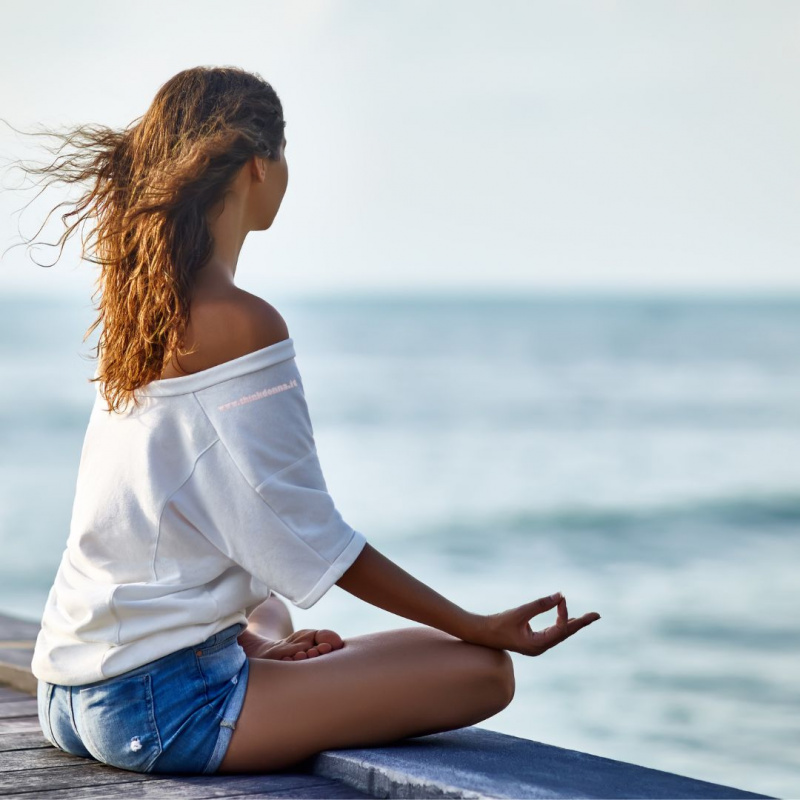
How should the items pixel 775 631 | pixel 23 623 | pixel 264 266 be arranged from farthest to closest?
pixel 264 266
pixel 775 631
pixel 23 623

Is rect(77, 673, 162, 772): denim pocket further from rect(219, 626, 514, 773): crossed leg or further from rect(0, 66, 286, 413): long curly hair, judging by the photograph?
rect(0, 66, 286, 413): long curly hair

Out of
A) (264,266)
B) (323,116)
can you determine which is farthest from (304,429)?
(264,266)

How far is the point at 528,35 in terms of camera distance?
33.1m

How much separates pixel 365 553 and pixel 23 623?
1944 mm

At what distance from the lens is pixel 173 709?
2.00 m

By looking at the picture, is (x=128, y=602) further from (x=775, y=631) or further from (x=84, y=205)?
(x=775, y=631)

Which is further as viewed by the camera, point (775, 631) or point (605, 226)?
point (605, 226)

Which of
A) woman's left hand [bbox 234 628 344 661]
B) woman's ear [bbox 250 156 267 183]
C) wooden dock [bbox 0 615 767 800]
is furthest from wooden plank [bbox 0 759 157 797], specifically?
woman's ear [bbox 250 156 267 183]

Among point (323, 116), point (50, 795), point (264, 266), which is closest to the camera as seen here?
point (50, 795)

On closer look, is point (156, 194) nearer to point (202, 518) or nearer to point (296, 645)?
point (202, 518)

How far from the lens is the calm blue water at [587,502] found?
757 centimetres

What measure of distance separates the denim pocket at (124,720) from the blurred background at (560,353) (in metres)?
0.66

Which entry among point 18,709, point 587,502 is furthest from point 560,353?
point 18,709

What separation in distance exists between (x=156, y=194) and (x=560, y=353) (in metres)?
34.1
